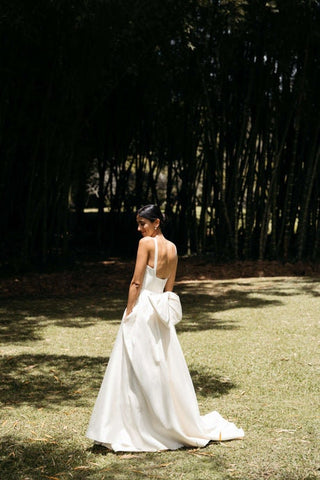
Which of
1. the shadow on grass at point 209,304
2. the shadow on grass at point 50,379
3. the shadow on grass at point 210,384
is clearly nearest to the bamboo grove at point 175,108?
the shadow on grass at point 209,304

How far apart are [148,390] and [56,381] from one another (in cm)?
171

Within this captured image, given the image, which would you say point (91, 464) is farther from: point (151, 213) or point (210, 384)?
point (210, 384)

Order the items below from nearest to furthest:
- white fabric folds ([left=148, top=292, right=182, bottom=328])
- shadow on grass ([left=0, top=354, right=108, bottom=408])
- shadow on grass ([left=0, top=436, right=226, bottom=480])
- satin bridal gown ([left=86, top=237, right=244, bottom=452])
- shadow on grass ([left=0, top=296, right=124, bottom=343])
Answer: shadow on grass ([left=0, top=436, right=226, bottom=480]) → satin bridal gown ([left=86, top=237, right=244, bottom=452]) → white fabric folds ([left=148, top=292, right=182, bottom=328]) → shadow on grass ([left=0, top=354, right=108, bottom=408]) → shadow on grass ([left=0, top=296, right=124, bottom=343])

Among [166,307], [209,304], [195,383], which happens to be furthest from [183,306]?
[166,307]

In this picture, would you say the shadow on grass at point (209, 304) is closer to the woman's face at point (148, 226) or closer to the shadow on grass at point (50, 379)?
the shadow on grass at point (50, 379)

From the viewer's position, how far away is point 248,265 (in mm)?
11734

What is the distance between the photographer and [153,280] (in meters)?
3.51

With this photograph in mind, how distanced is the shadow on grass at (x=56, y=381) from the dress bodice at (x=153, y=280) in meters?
1.26

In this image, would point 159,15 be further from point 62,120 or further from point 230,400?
point 230,400

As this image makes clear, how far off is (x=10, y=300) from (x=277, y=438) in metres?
6.02

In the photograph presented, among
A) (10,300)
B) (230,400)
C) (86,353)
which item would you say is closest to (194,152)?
(10,300)

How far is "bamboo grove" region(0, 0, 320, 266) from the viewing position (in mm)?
9875

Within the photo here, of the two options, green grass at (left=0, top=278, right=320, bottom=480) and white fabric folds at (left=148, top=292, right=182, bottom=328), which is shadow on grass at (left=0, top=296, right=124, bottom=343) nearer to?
green grass at (left=0, top=278, right=320, bottom=480)

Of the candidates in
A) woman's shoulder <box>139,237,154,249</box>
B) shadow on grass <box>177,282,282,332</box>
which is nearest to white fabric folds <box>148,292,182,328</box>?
woman's shoulder <box>139,237,154,249</box>
